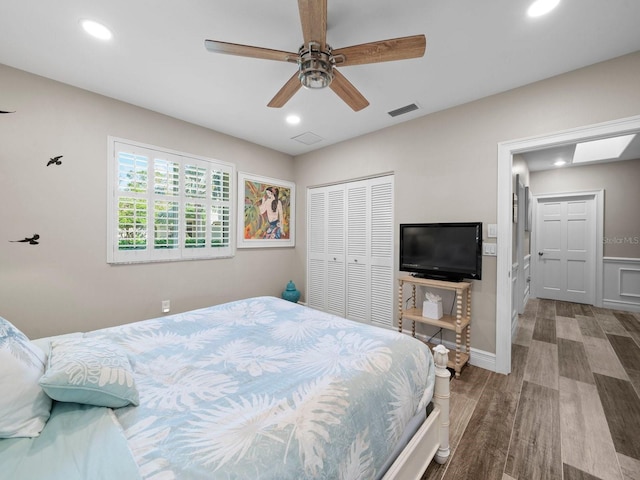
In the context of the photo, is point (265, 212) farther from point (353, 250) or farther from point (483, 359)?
point (483, 359)

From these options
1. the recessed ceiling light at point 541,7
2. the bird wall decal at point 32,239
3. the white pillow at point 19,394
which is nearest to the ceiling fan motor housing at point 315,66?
the recessed ceiling light at point 541,7

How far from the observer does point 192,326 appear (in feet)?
5.96

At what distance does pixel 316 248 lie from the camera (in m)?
4.23

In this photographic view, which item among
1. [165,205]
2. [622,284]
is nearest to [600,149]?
[622,284]

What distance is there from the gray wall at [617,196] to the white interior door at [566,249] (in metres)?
0.20

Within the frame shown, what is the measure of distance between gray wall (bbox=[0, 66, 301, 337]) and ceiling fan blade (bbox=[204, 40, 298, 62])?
1.87 m

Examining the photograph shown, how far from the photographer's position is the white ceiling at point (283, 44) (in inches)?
63.1

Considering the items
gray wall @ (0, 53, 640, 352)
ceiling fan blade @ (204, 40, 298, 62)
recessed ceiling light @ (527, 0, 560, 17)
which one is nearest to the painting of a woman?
gray wall @ (0, 53, 640, 352)

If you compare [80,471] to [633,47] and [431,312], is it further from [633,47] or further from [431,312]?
[633,47]

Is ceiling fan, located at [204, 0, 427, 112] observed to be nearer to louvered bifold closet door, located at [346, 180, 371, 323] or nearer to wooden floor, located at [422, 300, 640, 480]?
louvered bifold closet door, located at [346, 180, 371, 323]

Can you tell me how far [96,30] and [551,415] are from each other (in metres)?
4.23

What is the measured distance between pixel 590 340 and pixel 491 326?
1.79 m

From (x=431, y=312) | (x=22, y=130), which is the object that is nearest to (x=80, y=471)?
(x=431, y=312)

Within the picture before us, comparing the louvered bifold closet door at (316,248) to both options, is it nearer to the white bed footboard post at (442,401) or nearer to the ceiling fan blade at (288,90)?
the ceiling fan blade at (288,90)
